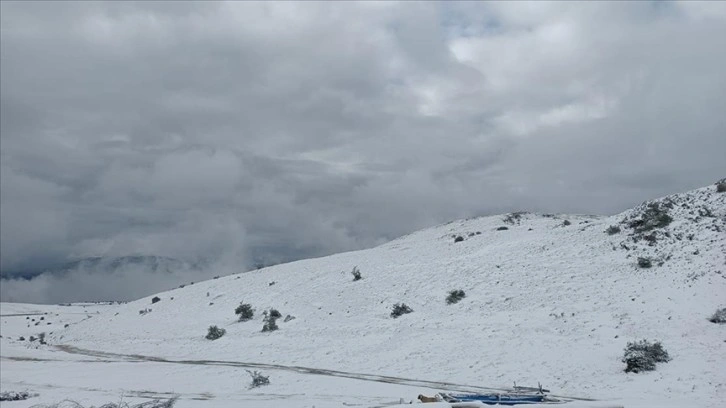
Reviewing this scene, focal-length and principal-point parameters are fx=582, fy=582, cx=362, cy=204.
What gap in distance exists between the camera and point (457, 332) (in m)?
32.3

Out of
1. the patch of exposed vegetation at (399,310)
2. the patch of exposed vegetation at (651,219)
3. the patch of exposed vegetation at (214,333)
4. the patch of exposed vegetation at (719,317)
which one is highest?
the patch of exposed vegetation at (651,219)

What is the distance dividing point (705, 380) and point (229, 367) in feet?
73.8

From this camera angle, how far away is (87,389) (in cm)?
2753

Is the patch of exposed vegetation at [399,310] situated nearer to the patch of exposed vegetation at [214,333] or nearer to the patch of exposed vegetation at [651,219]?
the patch of exposed vegetation at [214,333]

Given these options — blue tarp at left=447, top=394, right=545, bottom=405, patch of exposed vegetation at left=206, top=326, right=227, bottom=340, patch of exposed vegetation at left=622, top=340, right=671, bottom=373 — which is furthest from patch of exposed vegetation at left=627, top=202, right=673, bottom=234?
patch of exposed vegetation at left=206, top=326, right=227, bottom=340

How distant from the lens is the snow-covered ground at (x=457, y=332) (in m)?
23.8

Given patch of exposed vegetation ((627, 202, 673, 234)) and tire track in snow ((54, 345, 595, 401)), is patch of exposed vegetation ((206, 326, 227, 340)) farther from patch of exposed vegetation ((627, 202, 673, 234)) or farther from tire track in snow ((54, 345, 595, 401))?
patch of exposed vegetation ((627, 202, 673, 234))

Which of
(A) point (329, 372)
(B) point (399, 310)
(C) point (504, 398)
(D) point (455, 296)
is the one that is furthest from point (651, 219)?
(C) point (504, 398)

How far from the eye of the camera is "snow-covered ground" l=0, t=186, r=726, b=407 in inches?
935

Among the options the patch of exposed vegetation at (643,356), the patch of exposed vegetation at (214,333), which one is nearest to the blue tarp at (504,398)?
the patch of exposed vegetation at (643,356)

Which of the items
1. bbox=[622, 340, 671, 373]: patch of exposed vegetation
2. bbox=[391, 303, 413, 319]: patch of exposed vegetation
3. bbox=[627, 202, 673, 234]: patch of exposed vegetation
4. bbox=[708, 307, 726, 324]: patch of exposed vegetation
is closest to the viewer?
bbox=[622, 340, 671, 373]: patch of exposed vegetation

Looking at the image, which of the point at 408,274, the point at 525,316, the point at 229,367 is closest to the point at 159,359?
the point at 229,367

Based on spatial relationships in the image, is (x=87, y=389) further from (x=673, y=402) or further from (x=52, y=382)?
(x=673, y=402)

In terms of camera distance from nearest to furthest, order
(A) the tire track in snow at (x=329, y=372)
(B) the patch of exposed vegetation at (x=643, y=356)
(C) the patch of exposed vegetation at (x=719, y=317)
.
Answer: (B) the patch of exposed vegetation at (x=643, y=356)
(A) the tire track in snow at (x=329, y=372)
(C) the patch of exposed vegetation at (x=719, y=317)
